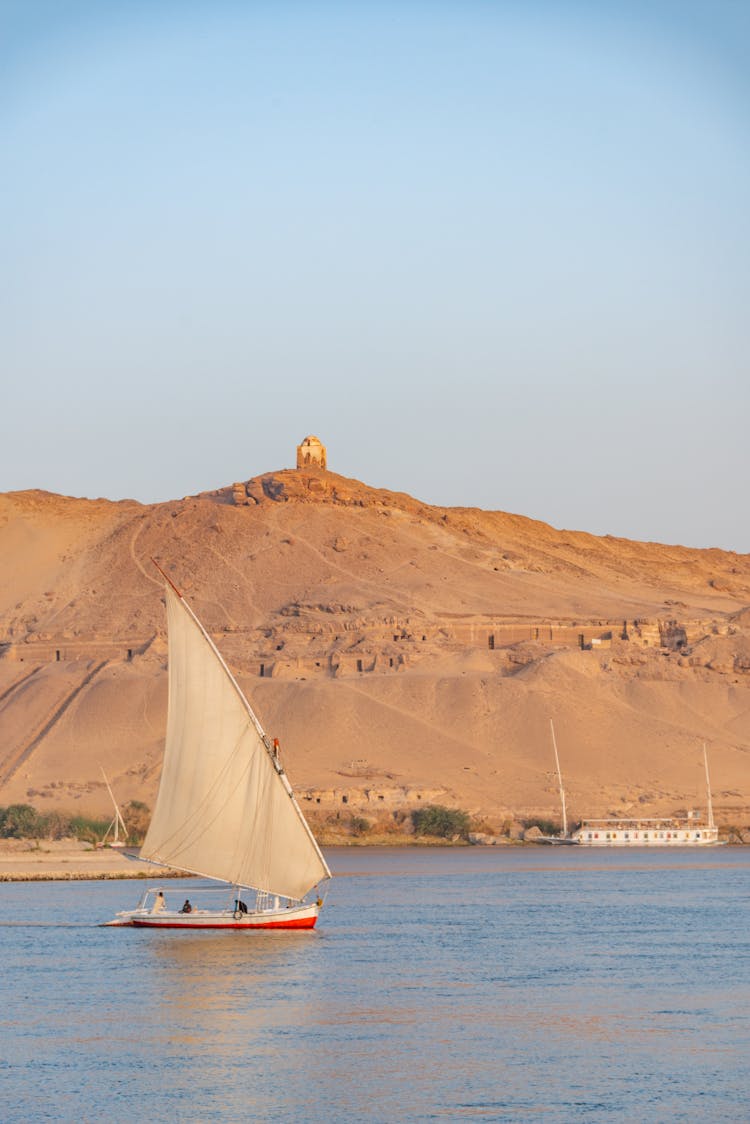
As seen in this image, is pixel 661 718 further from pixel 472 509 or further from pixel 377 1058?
pixel 377 1058

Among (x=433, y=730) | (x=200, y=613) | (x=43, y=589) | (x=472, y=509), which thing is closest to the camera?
(x=433, y=730)

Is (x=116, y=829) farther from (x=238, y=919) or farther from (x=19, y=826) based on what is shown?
(x=238, y=919)

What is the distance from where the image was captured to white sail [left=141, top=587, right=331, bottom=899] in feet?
124

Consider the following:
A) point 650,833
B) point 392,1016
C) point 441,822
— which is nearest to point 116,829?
point 441,822

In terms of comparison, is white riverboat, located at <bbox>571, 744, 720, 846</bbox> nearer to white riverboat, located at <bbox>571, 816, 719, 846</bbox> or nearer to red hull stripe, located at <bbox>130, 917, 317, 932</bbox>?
white riverboat, located at <bbox>571, 816, 719, 846</bbox>

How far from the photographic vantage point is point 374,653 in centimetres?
9844

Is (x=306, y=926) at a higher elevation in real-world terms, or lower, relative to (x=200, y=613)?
lower

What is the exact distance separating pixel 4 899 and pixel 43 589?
205 ft

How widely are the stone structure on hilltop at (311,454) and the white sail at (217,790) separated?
83607mm

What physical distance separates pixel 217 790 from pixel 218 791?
3 cm

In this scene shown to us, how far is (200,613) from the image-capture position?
347 ft

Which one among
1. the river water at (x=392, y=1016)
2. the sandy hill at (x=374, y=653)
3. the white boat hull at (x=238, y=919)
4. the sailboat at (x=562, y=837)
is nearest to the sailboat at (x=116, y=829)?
the sandy hill at (x=374, y=653)

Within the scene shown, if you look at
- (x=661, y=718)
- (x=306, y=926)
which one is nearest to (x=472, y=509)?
(x=661, y=718)

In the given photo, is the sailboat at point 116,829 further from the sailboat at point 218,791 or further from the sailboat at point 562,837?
the sailboat at point 218,791
